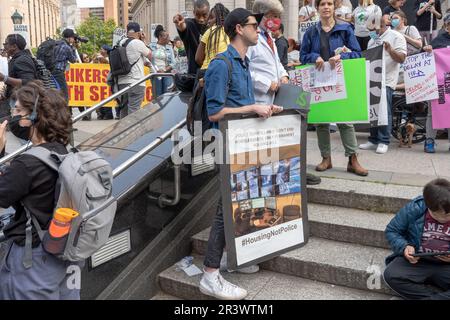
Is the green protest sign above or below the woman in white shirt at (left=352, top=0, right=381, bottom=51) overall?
below

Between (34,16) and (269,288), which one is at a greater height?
(34,16)

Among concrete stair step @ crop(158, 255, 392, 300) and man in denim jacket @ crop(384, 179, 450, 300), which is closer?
man in denim jacket @ crop(384, 179, 450, 300)

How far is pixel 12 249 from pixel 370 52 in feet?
14.4

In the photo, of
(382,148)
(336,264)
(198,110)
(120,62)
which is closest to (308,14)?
(120,62)

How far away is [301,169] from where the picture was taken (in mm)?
3645

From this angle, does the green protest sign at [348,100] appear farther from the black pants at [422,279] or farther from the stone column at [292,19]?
the stone column at [292,19]

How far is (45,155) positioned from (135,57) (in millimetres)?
5707

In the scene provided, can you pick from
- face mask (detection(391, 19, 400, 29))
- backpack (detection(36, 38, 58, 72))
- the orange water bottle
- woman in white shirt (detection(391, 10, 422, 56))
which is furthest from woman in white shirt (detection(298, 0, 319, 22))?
the orange water bottle

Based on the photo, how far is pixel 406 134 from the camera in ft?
20.6

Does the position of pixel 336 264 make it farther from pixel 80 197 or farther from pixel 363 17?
pixel 363 17

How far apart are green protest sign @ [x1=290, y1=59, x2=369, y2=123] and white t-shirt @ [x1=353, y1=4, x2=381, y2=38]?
330cm

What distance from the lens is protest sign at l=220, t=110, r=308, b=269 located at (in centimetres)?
321

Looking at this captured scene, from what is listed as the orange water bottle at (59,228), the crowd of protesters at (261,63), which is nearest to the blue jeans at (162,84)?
the crowd of protesters at (261,63)

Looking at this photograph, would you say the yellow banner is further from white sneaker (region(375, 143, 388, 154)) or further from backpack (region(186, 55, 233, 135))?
backpack (region(186, 55, 233, 135))
